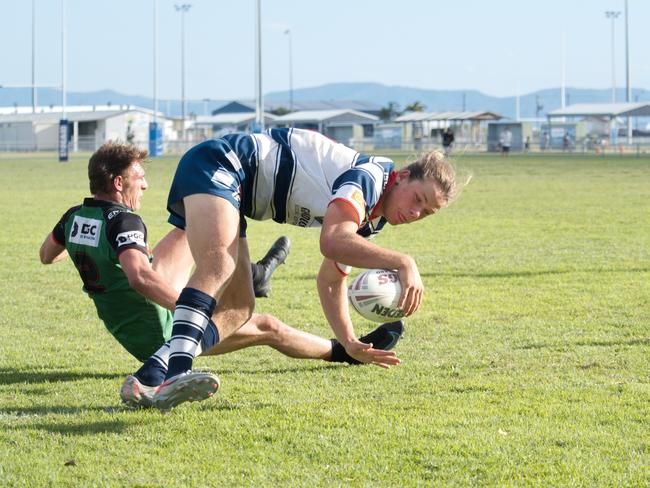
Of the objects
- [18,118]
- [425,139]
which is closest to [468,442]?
[425,139]

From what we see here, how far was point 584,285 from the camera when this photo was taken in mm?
10000

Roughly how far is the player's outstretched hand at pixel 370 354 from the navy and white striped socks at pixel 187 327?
824mm

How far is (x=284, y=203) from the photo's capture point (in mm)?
5383

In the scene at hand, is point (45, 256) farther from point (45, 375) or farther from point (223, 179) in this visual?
point (223, 179)

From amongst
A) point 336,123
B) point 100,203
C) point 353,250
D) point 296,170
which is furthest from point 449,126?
point 353,250

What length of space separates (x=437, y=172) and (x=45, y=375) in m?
2.83

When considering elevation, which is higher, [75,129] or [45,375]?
[75,129]

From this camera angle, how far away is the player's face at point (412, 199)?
5.09 m

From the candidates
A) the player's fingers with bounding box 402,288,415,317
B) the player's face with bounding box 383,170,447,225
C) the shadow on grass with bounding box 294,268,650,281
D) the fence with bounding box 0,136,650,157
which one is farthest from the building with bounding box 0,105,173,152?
the player's fingers with bounding box 402,288,415,317

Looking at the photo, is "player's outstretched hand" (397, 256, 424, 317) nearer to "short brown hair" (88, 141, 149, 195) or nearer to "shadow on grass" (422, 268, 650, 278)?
"short brown hair" (88, 141, 149, 195)

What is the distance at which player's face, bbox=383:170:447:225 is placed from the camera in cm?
509

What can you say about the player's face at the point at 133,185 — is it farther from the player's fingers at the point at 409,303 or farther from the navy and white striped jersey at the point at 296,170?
the player's fingers at the point at 409,303

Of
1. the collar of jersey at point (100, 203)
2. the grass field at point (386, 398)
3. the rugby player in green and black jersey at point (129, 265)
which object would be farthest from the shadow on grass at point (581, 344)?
the collar of jersey at point (100, 203)

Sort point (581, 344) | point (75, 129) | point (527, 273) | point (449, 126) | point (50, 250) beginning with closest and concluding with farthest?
point (50, 250)
point (581, 344)
point (527, 273)
point (449, 126)
point (75, 129)
